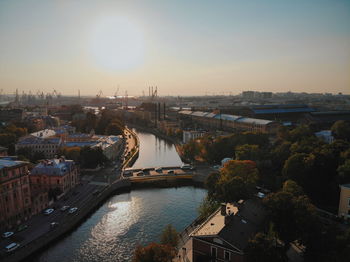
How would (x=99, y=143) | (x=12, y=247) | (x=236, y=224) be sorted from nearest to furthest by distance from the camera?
(x=236, y=224)
(x=12, y=247)
(x=99, y=143)

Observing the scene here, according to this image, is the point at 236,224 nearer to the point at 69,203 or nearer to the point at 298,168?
the point at 298,168

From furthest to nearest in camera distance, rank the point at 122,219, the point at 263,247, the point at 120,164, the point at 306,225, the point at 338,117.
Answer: the point at 338,117 → the point at 120,164 → the point at 122,219 → the point at 306,225 → the point at 263,247

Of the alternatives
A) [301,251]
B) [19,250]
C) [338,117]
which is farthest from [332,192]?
[338,117]

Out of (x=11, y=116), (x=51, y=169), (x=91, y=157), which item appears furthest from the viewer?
(x=11, y=116)

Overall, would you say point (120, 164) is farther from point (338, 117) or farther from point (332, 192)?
point (338, 117)

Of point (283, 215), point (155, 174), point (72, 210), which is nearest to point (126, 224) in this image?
point (72, 210)

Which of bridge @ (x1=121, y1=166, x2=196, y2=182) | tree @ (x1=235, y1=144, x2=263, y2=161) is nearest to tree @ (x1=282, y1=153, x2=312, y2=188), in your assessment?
tree @ (x1=235, y1=144, x2=263, y2=161)
